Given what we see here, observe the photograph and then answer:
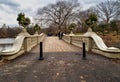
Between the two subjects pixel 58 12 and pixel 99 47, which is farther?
pixel 58 12

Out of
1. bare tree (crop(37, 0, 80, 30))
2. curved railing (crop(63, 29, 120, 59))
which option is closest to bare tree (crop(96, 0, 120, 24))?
bare tree (crop(37, 0, 80, 30))

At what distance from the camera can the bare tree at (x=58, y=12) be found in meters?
44.4

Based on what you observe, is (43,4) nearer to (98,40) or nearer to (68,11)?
(68,11)

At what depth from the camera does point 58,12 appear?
147 feet

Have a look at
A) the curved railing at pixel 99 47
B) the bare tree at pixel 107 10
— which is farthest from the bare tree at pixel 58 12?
the curved railing at pixel 99 47

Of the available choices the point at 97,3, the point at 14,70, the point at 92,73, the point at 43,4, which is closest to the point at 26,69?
the point at 14,70

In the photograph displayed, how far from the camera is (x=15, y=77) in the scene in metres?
5.18

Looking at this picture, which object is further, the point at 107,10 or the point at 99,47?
the point at 107,10

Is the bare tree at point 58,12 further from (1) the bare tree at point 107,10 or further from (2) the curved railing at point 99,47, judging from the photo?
(2) the curved railing at point 99,47

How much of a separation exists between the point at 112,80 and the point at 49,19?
4048 centimetres

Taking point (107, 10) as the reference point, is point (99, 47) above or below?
below

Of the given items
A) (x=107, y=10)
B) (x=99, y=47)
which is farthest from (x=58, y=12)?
(x=99, y=47)

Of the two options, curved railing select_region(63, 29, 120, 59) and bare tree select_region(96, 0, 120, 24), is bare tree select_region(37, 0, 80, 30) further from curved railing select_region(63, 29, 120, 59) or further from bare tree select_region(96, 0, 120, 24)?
curved railing select_region(63, 29, 120, 59)

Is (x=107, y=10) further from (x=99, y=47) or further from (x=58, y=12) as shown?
(x=99, y=47)
